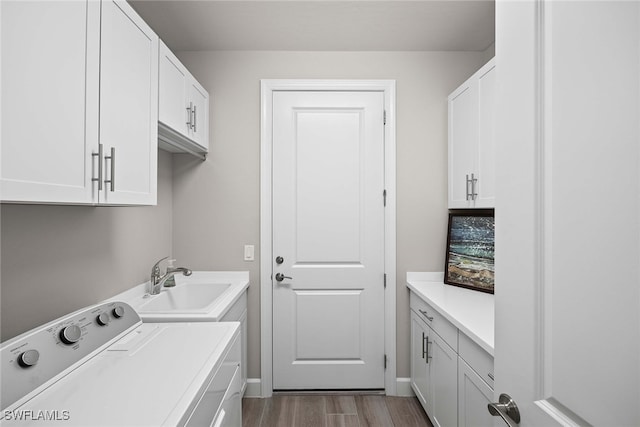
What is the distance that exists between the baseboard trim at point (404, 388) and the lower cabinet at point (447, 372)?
9cm

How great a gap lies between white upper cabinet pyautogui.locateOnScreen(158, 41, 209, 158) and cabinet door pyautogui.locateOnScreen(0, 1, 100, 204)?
22.4 inches

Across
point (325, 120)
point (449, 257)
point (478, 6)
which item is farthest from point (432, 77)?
point (449, 257)

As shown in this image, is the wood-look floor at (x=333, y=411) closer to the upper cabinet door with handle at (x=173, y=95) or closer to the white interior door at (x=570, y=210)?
the white interior door at (x=570, y=210)

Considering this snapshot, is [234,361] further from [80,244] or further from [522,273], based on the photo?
[522,273]

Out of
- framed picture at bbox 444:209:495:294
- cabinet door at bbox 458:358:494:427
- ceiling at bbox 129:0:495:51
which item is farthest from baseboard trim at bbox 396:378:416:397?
ceiling at bbox 129:0:495:51

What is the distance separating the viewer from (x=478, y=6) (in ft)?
6.39

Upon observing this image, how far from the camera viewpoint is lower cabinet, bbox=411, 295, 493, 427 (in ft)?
4.49

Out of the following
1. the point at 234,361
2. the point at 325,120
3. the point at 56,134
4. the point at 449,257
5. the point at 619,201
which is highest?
the point at 325,120

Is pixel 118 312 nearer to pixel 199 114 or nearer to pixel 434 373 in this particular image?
pixel 199 114

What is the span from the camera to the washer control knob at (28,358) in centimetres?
92

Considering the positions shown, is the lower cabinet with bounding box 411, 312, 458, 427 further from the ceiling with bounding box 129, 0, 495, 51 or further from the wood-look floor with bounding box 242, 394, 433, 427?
the ceiling with bounding box 129, 0, 495, 51

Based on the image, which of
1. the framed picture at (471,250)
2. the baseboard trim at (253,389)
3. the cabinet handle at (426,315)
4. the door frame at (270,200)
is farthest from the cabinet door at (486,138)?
the baseboard trim at (253,389)

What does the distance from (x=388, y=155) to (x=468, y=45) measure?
967mm

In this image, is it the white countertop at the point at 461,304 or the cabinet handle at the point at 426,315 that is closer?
the white countertop at the point at 461,304
